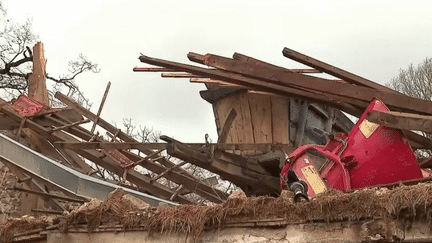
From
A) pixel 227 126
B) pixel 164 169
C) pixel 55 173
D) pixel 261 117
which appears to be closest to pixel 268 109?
pixel 261 117

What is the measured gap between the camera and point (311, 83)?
856cm

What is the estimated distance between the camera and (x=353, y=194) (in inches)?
218

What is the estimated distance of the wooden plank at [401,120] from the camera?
6.54 meters

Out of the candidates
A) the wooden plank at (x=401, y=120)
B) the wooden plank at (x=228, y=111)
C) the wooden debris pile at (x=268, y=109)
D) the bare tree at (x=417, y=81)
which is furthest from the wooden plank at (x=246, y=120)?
the bare tree at (x=417, y=81)

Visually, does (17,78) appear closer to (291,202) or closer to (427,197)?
(291,202)

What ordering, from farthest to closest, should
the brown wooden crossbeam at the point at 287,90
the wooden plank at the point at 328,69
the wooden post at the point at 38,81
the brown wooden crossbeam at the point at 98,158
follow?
the wooden post at the point at 38,81 < the brown wooden crossbeam at the point at 98,158 < the wooden plank at the point at 328,69 < the brown wooden crossbeam at the point at 287,90

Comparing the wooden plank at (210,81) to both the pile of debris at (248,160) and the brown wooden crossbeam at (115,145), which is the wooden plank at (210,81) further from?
the brown wooden crossbeam at (115,145)

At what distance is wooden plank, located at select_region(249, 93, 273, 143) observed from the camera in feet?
34.2

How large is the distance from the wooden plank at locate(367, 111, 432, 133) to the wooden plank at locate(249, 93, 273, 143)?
12.8 feet

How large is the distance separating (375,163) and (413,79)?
2236cm

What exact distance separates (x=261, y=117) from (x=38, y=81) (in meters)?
4.96

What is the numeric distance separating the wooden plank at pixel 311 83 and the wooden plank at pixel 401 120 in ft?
4.76

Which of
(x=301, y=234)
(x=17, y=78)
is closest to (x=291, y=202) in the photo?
(x=301, y=234)

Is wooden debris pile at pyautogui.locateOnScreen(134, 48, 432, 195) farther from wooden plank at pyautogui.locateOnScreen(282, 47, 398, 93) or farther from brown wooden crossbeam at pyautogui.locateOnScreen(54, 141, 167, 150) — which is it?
brown wooden crossbeam at pyautogui.locateOnScreen(54, 141, 167, 150)
